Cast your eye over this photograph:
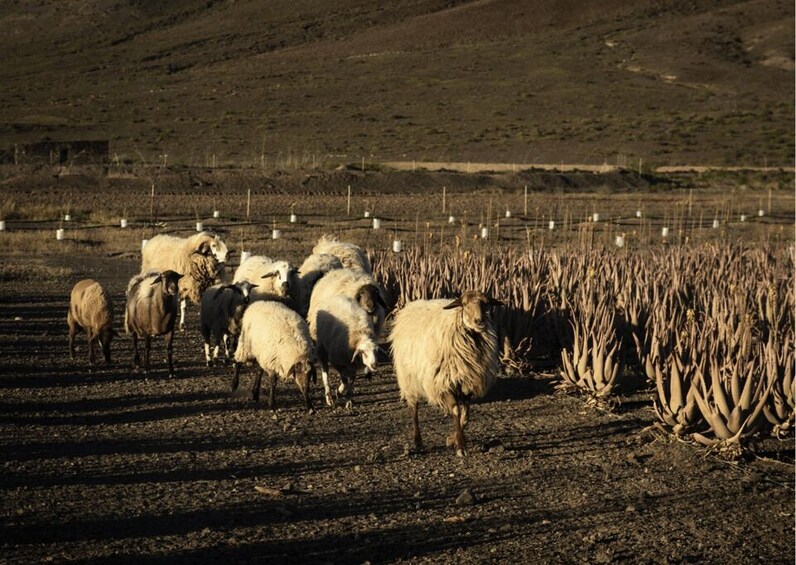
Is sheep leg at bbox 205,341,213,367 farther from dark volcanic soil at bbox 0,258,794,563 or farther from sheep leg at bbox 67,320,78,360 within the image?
sheep leg at bbox 67,320,78,360

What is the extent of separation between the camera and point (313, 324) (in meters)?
11.3

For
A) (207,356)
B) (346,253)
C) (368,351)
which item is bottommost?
(207,356)

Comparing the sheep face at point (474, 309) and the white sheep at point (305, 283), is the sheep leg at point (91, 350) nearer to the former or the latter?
the white sheep at point (305, 283)

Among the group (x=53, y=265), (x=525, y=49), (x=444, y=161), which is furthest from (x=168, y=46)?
(x=53, y=265)

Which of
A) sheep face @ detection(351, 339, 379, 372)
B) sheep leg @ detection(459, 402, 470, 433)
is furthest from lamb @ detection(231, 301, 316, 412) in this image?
sheep leg @ detection(459, 402, 470, 433)

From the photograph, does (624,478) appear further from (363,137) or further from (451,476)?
(363,137)

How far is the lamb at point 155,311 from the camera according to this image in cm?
1156

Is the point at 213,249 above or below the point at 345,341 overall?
above

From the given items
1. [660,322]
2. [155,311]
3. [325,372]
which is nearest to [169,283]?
[155,311]

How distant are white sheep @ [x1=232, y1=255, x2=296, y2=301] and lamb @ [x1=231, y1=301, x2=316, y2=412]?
6.37ft

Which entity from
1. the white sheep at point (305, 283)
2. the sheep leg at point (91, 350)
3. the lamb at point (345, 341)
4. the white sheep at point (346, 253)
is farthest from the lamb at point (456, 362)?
the white sheep at point (346, 253)

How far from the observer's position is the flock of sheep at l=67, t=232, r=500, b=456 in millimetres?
8903

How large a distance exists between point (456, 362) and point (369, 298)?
2.69m

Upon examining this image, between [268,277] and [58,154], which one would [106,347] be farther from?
[58,154]
